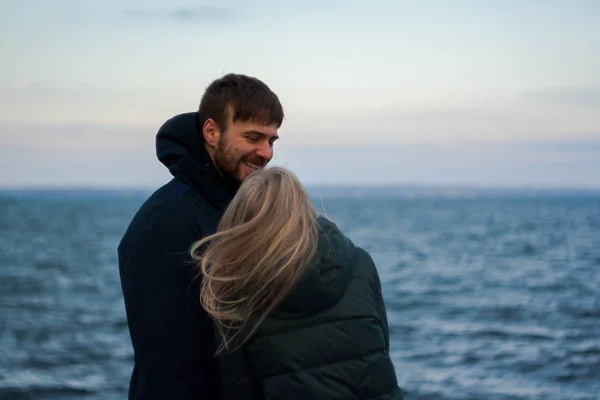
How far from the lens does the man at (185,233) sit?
7.62 ft

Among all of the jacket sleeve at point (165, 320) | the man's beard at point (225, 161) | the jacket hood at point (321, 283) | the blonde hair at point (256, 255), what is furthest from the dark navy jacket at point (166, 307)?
the jacket hood at point (321, 283)

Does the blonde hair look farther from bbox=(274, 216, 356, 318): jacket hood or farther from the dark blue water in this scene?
the dark blue water

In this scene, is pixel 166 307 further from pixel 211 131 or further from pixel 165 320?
pixel 211 131

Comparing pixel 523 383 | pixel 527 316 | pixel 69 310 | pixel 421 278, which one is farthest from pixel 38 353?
pixel 421 278

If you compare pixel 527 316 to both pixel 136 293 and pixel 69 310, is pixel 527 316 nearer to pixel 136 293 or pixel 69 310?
pixel 69 310

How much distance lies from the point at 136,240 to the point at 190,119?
55 centimetres

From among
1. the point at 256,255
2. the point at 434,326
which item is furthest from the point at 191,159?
the point at 434,326

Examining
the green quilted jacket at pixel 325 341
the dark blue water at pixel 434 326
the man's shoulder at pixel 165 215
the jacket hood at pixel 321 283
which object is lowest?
the dark blue water at pixel 434 326

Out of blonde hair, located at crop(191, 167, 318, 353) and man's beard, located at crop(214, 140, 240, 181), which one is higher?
man's beard, located at crop(214, 140, 240, 181)

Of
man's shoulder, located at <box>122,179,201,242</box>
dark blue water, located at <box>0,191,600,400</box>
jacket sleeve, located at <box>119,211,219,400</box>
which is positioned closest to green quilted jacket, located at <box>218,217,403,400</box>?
jacket sleeve, located at <box>119,211,219,400</box>

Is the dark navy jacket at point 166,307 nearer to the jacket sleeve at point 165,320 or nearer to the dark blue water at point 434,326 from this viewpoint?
the jacket sleeve at point 165,320

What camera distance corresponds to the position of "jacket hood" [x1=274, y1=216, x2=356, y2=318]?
2.13 meters

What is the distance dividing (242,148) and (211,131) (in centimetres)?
13

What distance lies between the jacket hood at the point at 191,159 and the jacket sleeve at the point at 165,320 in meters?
0.26
